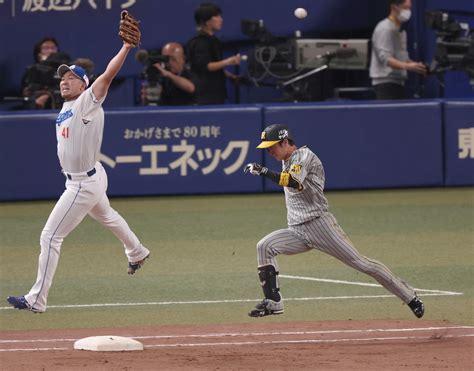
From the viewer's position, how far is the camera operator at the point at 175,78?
1658cm

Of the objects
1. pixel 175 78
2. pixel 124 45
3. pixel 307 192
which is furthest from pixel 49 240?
pixel 175 78

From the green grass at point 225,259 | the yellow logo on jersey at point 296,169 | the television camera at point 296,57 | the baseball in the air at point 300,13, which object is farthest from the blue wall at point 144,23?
the yellow logo on jersey at point 296,169

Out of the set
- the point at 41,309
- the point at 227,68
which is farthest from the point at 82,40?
the point at 41,309

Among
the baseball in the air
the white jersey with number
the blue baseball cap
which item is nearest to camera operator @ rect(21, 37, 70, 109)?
the baseball in the air

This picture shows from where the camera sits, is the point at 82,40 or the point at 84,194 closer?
the point at 84,194

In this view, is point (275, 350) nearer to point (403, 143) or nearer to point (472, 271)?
point (472, 271)

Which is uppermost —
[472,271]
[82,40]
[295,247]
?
[82,40]

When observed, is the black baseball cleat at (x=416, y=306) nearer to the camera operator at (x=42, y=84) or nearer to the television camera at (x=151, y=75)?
the television camera at (x=151, y=75)

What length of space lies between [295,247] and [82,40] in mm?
10015

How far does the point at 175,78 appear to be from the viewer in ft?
54.5

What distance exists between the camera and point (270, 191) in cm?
1672

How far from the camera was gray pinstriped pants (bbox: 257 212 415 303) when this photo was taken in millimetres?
9539

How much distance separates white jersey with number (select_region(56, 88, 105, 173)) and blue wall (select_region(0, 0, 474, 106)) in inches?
352

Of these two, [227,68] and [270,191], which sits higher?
[227,68]
